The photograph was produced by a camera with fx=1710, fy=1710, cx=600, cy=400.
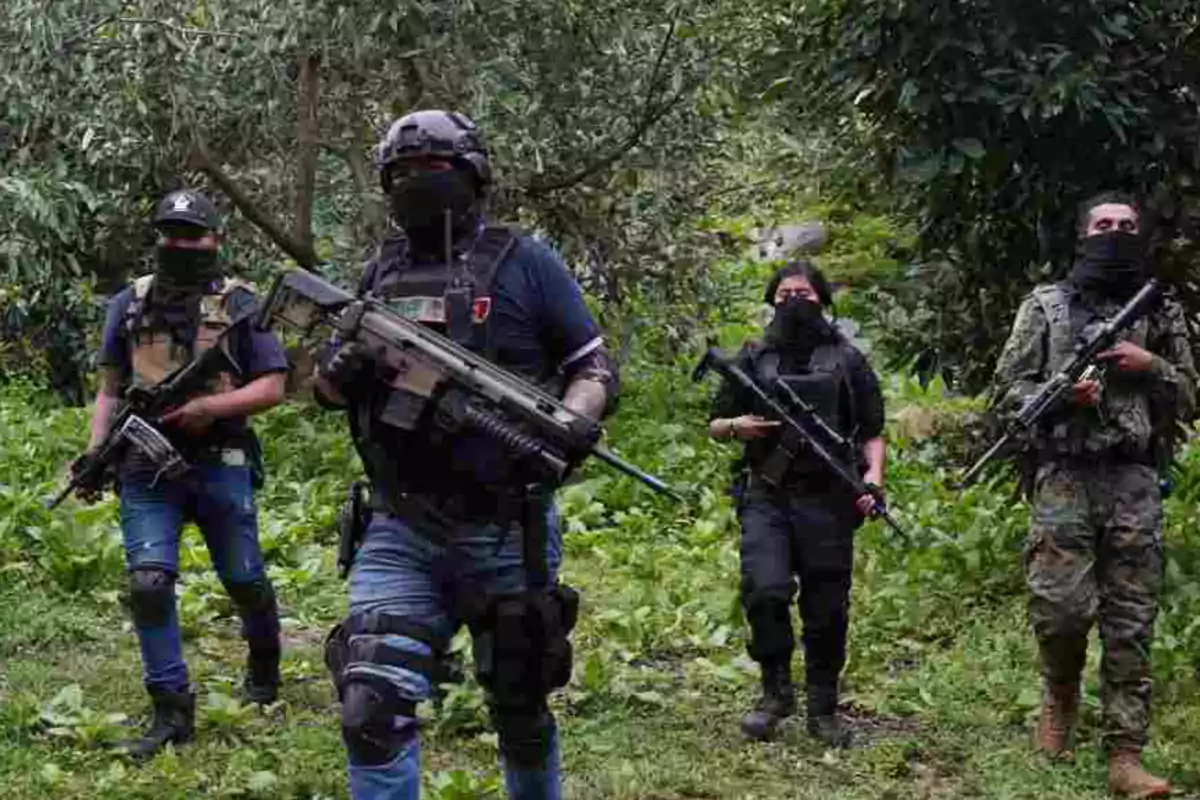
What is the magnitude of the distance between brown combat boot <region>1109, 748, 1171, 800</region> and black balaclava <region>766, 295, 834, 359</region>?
72.2 inches

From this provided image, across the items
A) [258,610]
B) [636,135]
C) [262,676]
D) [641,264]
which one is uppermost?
[636,135]

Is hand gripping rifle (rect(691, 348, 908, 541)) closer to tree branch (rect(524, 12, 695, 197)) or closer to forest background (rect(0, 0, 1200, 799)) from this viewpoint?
forest background (rect(0, 0, 1200, 799))

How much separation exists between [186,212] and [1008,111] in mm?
3254

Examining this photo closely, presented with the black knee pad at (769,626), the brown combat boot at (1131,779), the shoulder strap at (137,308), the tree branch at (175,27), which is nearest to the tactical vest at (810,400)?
the black knee pad at (769,626)

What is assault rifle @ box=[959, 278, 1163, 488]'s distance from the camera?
5.52 meters

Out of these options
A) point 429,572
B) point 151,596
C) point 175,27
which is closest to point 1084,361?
point 429,572

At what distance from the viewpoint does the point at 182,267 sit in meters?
5.88

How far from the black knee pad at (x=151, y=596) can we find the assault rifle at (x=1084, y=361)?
2.89 m

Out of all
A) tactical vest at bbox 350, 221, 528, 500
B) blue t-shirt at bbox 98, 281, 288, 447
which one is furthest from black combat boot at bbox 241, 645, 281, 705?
tactical vest at bbox 350, 221, 528, 500

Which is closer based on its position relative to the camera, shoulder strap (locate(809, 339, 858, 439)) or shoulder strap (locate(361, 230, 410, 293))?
shoulder strap (locate(361, 230, 410, 293))

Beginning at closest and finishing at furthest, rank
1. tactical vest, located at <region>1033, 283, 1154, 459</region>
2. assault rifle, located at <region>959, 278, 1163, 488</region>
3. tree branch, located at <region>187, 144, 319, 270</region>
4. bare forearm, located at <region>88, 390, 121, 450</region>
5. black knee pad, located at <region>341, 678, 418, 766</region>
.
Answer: black knee pad, located at <region>341, 678, 418, 766</region>, assault rifle, located at <region>959, 278, 1163, 488</region>, tactical vest, located at <region>1033, 283, 1154, 459</region>, bare forearm, located at <region>88, 390, 121, 450</region>, tree branch, located at <region>187, 144, 319, 270</region>

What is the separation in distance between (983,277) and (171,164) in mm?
→ 5475

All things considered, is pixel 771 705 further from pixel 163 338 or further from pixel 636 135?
pixel 636 135

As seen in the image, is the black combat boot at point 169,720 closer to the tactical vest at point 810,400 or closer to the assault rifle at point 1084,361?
the tactical vest at point 810,400
